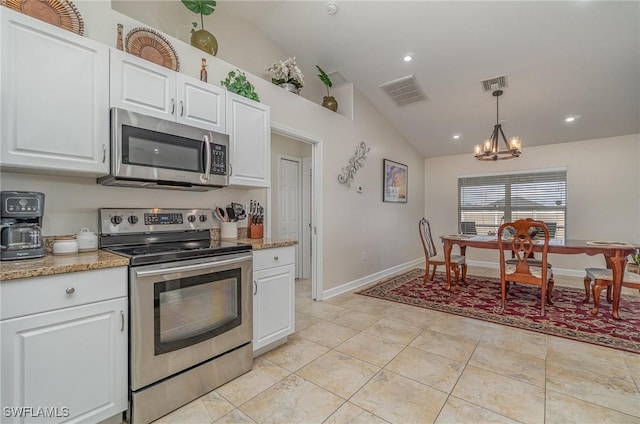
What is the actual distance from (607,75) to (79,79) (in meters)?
5.15

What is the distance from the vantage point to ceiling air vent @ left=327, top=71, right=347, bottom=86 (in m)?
3.98

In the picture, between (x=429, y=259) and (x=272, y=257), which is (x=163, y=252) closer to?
(x=272, y=257)

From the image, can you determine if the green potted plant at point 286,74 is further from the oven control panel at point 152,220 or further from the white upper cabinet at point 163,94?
the oven control panel at point 152,220

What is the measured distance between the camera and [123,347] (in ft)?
4.89

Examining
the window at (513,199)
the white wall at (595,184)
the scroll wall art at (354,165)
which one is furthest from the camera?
the window at (513,199)

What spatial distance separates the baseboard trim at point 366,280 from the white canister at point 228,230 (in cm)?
173

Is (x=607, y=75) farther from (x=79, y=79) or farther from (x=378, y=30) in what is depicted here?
(x=79, y=79)

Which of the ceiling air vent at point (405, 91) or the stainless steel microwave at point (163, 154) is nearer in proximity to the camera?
the stainless steel microwave at point (163, 154)

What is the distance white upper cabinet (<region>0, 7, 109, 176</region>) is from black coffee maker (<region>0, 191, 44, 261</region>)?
165mm

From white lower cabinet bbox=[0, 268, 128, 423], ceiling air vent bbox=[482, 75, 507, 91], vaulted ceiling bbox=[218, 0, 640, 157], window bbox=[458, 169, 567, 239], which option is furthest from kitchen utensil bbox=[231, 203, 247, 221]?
window bbox=[458, 169, 567, 239]

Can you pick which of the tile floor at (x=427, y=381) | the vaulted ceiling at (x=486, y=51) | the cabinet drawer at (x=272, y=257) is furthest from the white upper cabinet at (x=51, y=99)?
the vaulted ceiling at (x=486, y=51)

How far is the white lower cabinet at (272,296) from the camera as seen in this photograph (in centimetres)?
219

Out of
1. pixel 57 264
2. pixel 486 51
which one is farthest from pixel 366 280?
pixel 57 264

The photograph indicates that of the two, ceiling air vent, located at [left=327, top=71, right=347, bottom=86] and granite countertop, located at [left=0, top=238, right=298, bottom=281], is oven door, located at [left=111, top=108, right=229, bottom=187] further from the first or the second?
ceiling air vent, located at [left=327, top=71, right=347, bottom=86]
